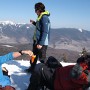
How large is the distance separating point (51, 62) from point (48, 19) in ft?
7.31

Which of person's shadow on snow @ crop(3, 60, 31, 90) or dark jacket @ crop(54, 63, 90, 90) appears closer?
dark jacket @ crop(54, 63, 90, 90)

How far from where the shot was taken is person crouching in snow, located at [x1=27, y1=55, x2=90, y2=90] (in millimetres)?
5039

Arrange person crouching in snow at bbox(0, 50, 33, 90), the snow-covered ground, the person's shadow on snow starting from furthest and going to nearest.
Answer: the snow-covered ground < the person's shadow on snow < person crouching in snow at bbox(0, 50, 33, 90)

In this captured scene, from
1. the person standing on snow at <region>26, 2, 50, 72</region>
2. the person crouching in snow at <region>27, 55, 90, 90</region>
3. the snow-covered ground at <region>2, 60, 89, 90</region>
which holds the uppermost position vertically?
the person standing on snow at <region>26, 2, 50, 72</region>

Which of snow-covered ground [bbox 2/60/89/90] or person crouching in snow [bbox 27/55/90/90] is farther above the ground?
person crouching in snow [bbox 27/55/90/90]

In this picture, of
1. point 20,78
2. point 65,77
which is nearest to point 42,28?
point 20,78

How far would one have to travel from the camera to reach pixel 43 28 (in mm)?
7906

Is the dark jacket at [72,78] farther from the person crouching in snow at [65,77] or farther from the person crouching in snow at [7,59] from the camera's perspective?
the person crouching in snow at [7,59]

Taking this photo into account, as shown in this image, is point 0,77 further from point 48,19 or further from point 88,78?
point 48,19

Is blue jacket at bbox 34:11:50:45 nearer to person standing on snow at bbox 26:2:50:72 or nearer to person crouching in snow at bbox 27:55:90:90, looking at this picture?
person standing on snow at bbox 26:2:50:72

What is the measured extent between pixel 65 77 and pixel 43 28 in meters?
2.91

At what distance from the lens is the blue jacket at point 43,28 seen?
7871 millimetres

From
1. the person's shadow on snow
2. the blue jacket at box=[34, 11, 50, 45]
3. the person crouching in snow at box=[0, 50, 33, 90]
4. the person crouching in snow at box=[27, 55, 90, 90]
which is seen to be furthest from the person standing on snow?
the person crouching in snow at box=[0, 50, 33, 90]

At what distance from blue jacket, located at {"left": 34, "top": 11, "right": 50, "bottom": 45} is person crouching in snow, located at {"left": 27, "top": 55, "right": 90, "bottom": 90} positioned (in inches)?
83.5
